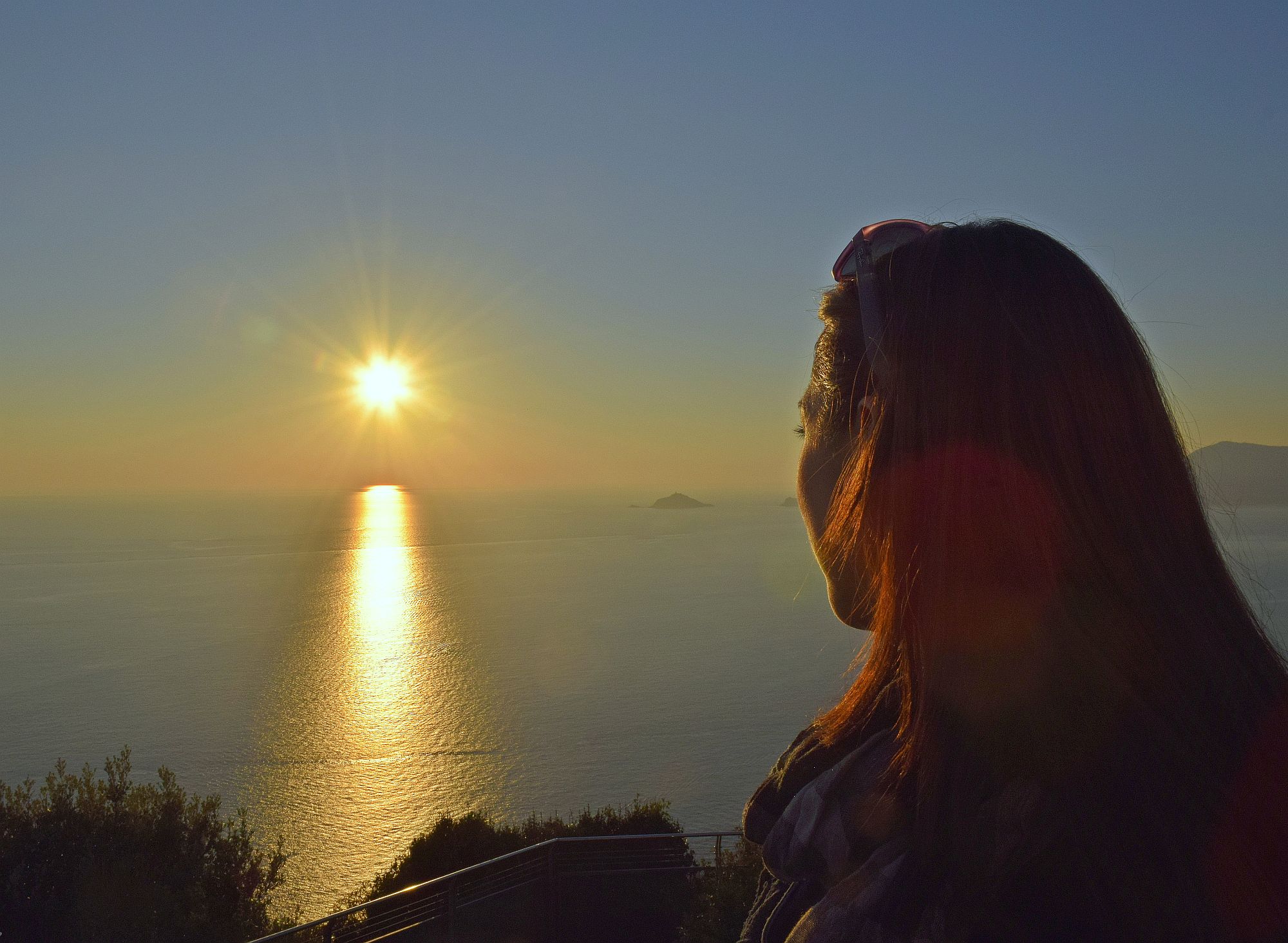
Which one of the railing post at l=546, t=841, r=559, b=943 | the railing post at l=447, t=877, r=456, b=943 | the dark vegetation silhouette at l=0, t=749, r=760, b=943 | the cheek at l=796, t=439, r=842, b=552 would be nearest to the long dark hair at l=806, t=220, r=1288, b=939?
the cheek at l=796, t=439, r=842, b=552

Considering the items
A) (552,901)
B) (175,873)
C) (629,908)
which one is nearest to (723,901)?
(552,901)

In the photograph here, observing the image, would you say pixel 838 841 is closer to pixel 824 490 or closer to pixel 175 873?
pixel 824 490

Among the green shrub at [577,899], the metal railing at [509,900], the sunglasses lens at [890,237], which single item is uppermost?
the sunglasses lens at [890,237]

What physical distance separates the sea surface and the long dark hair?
1200cm

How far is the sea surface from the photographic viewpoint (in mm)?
36156

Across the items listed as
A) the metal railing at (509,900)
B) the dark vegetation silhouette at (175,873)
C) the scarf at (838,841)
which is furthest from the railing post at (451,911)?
the scarf at (838,841)

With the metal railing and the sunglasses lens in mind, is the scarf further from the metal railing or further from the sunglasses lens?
the metal railing

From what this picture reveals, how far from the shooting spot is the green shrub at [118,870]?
11961 mm

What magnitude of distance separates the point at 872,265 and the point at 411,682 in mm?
54524

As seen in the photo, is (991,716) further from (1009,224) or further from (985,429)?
(1009,224)

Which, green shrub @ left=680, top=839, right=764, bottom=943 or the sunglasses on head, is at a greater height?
the sunglasses on head

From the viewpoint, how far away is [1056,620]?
68 cm

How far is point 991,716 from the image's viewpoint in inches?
26.8

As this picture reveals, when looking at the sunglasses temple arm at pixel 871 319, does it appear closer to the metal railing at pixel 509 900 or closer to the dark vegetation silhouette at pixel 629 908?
the metal railing at pixel 509 900
